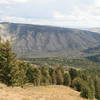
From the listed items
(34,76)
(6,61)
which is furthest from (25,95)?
(34,76)

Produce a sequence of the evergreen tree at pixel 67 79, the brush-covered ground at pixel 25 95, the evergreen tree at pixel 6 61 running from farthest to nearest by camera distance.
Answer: the evergreen tree at pixel 67 79, the evergreen tree at pixel 6 61, the brush-covered ground at pixel 25 95

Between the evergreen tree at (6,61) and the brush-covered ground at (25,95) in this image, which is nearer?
the brush-covered ground at (25,95)

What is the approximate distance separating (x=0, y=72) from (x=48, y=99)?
2595 cm

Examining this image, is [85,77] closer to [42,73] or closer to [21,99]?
[42,73]

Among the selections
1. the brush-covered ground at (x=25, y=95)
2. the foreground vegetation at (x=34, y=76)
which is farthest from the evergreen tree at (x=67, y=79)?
the brush-covered ground at (x=25, y=95)

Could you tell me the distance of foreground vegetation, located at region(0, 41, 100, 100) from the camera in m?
51.0

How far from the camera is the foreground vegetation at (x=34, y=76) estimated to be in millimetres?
50969

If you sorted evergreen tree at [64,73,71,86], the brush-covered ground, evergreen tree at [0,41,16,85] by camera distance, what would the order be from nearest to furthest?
the brush-covered ground < evergreen tree at [0,41,16,85] < evergreen tree at [64,73,71,86]

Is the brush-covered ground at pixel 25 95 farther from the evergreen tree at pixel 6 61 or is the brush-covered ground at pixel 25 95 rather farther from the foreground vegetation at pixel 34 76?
the foreground vegetation at pixel 34 76

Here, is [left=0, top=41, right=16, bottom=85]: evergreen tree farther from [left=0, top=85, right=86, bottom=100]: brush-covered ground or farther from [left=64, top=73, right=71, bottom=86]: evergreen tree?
[left=64, top=73, right=71, bottom=86]: evergreen tree

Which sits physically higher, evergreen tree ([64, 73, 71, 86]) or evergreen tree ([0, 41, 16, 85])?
evergreen tree ([0, 41, 16, 85])

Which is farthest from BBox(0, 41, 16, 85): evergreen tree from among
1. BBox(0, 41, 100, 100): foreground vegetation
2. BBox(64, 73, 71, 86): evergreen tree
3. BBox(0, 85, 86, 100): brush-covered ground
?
BBox(64, 73, 71, 86): evergreen tree

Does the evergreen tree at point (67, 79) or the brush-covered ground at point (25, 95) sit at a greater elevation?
the brush-covered ground at point (25, 95)

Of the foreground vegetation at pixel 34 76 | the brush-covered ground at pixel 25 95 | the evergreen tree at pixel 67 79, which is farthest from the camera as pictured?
the evergreen tree at pixel 67 79
